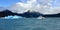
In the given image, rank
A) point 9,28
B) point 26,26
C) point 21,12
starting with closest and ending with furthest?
point 21,12 < point 9,28 < point 26,26

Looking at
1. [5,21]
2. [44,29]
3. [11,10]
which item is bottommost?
[44,29]

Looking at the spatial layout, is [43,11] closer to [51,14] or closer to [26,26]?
[51,14]

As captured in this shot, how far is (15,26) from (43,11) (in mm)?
1022

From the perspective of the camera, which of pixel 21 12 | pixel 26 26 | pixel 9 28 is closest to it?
pixel 21 12

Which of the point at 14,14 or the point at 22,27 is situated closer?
the point at 14,14

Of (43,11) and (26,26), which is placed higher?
(43,11)

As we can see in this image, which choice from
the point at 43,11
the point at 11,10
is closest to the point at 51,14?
the point at 43,11

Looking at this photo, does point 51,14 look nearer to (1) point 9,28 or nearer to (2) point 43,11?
(2) point 43,11

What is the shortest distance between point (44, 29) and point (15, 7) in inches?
45.2

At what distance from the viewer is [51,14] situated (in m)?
4.87

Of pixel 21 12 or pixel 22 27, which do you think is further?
pixel 22 27

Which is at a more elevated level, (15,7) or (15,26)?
(15,7)

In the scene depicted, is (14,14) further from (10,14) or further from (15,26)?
(15,26)

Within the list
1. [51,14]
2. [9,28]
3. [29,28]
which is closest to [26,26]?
[29,28]
